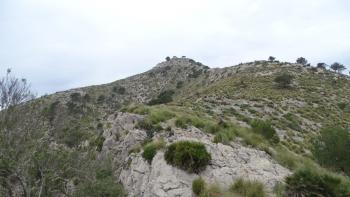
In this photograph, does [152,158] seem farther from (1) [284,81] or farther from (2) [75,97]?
(2) [75,97]

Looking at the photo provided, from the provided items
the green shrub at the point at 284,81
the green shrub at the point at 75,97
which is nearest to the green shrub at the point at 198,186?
the green shrub at the point at 284,81

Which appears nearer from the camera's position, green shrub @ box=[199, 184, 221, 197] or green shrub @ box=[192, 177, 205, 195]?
green shrub @ box=[199, 184, 221, 197]

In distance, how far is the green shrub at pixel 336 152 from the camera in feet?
86.4

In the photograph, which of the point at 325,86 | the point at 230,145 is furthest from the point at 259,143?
the point at 325,86

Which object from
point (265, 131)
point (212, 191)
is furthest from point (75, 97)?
point (212, 191)

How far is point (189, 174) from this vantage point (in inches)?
680

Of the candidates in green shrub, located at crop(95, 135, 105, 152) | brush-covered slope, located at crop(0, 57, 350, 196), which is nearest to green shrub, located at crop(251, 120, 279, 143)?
brush-covered slope, located at crop(0, 57, 350, 196)

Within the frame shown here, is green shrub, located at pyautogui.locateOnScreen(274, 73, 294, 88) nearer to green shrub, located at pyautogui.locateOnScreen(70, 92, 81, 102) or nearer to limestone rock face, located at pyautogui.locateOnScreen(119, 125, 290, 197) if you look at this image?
limestone rock face, located at pyautogui.locateOnScreen(119, 125, 290, 197)

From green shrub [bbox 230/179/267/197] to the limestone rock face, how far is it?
17.9 inches

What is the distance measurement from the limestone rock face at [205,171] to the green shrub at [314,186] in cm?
97

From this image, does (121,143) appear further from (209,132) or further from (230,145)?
(230,145)

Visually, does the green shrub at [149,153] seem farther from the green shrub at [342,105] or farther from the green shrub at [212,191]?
the green shrub at [342,105]

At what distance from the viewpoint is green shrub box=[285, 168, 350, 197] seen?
51.9 ft

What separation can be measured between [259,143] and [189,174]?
22.4 feet
